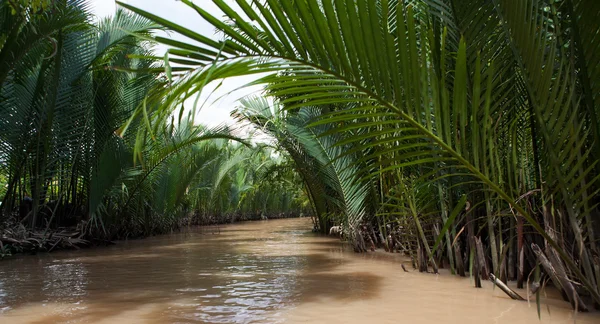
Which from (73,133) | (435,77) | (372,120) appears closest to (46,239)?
(73,133)

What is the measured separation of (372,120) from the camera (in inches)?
81.2

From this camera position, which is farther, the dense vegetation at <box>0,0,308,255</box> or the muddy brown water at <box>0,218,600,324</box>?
the dense vegetation at <box>0,0,308,255</box>

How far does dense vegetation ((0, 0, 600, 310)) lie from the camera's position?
160 centimetres

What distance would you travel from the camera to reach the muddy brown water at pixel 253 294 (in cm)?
310

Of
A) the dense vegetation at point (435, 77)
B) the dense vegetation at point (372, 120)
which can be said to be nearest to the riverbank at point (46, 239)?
the dense vegetation at point (372, 120)

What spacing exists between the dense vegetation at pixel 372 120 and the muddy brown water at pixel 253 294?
0.31 meters

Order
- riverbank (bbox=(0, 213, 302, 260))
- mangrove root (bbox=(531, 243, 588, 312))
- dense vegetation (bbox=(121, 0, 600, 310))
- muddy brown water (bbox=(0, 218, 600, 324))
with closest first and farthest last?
1. dense vegetation (bbox=(121, 0, 600, 310))
2. mangrove root (bbox=(531, 243, 588, 312))
3. muddy brown water (bbox=(0, 218, 600, 324))
4. riverbank (bbox=(0, 213, 302, 260))

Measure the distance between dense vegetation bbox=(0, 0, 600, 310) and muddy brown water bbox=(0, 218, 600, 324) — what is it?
1.03 ft

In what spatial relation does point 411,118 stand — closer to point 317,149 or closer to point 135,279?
point 135,279

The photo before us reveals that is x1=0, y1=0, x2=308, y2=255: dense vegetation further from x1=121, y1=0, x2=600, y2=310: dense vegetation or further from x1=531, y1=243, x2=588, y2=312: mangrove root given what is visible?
x1=531, y1=243, x2=588, y2=312: mangrove root

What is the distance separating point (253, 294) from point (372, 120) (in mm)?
2325

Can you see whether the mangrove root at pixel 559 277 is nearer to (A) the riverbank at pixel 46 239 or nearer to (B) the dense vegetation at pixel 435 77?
(B) the dense vegetation at pixel 435 77

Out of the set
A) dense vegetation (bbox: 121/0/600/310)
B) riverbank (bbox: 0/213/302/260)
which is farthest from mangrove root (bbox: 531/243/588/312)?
riverbank (bbox: 0/213/302/260)

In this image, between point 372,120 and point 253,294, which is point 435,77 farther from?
point 253,294
